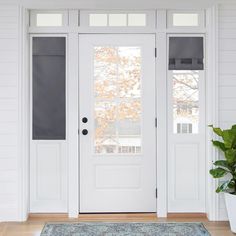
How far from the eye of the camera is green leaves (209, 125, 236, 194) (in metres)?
3.40

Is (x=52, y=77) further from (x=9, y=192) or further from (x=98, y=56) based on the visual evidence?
(x=9, y=192)

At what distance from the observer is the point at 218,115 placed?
3.75 m

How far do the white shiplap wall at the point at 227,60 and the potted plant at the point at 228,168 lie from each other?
1.10 feet

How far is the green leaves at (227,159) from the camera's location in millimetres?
3400

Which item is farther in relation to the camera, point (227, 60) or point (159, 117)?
point (159, 117)

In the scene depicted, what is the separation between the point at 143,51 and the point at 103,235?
1939mm

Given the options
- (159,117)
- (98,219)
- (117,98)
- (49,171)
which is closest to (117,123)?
(117,98)

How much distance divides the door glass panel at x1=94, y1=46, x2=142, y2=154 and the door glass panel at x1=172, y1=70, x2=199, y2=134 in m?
0.40

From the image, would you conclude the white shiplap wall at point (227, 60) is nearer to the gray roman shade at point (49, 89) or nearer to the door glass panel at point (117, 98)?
the door glass panel at point (117, 98)

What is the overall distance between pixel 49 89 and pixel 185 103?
4.88 feet

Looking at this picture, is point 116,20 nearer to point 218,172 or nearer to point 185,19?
point 185,19

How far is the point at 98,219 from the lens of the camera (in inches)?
150

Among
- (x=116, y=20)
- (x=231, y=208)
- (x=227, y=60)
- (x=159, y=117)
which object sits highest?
(x=116, y=20)

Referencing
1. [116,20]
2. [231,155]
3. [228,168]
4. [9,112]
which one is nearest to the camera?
[231,155]
